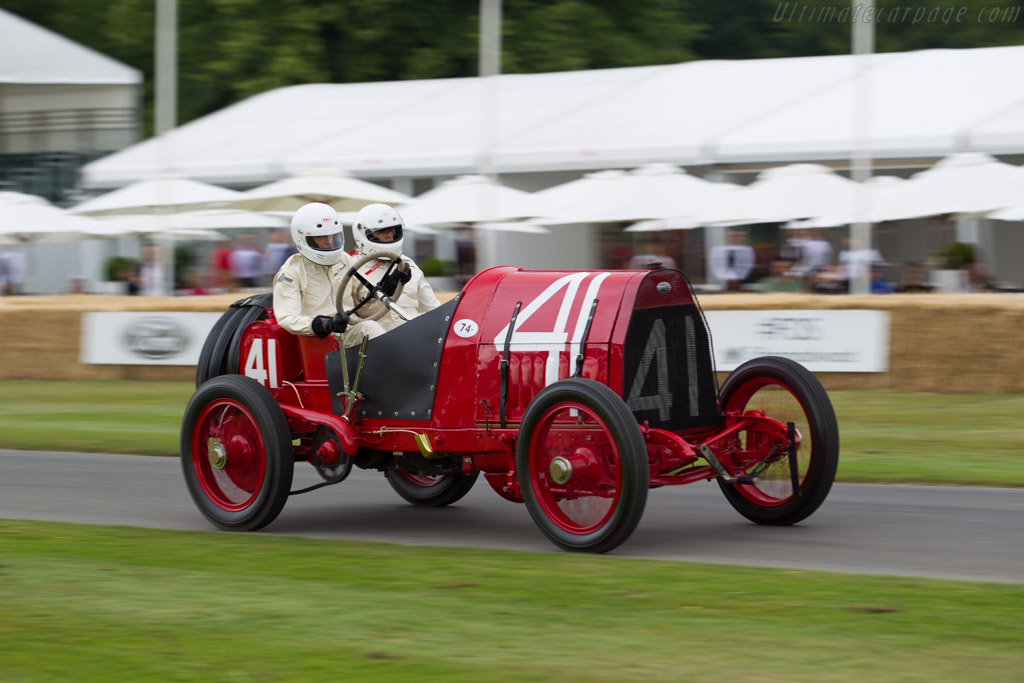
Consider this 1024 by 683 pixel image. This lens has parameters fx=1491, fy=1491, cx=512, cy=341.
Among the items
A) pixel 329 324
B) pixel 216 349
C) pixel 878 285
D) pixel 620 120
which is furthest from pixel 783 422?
pixel 620 120

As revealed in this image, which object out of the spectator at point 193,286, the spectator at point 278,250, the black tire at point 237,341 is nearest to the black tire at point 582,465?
the black tire at point 237,341

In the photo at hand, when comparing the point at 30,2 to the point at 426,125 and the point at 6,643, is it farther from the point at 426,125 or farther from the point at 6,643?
the point at 6,643

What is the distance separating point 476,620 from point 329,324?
2.62 meters

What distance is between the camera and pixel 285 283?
826 centimetres

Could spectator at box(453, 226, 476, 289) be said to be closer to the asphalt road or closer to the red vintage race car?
the asphalt road

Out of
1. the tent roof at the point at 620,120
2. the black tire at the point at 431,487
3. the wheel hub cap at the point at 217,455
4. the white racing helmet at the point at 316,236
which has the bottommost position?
the black tire at the point at 431,487

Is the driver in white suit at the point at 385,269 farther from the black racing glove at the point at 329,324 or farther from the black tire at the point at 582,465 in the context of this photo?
the black tire at the point at 582,465

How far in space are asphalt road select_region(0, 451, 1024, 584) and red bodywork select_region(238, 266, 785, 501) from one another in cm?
40

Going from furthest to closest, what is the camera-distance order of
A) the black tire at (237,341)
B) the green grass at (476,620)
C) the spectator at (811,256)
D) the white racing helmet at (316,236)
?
the spectator at (811,256)
the black tire at (237,341)
the white racing helmet at (316,236)
the green grass at (476,620)

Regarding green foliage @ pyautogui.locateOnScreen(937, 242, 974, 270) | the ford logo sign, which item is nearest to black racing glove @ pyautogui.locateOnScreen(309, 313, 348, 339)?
the ford logo sign

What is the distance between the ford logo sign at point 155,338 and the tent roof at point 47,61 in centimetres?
2167

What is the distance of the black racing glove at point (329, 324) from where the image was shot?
26.0ft

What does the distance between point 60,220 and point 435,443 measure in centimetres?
2001

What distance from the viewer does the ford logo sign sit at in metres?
18.5
